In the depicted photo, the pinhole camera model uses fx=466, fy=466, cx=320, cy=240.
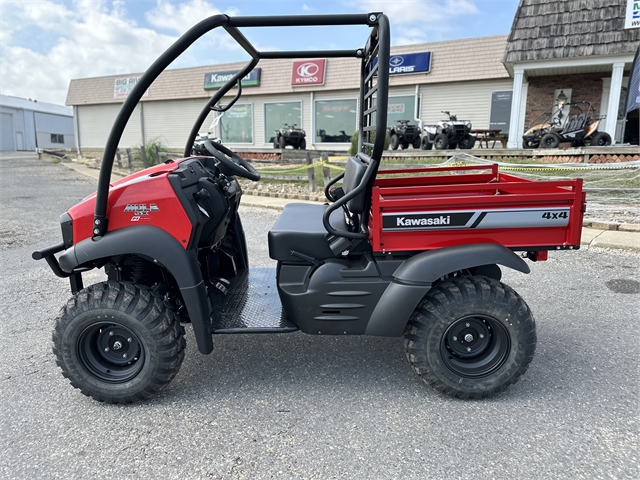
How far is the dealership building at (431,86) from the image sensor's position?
498 inches

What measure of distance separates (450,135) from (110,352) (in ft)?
42.9

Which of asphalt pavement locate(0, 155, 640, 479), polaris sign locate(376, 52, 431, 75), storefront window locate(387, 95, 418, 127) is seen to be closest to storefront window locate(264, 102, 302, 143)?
storefront window locate(387, 95, 418, 127)

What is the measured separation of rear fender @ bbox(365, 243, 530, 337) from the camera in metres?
2.47

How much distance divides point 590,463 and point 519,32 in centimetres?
1370

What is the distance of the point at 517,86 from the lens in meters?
13.4

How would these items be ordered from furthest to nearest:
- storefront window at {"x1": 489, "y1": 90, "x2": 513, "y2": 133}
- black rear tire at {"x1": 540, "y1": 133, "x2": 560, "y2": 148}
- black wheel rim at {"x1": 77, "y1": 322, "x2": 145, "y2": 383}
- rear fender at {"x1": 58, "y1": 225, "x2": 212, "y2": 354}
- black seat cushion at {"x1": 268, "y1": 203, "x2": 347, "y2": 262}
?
storefront window at {"x1": 489, "y1": 90, "x2": 513, "y2": 133}, black rear tire at {"x1": 540, "y1": 133, "x2": 560, "y2": 148}, black seat cushion at {"x1": 268, "y1": 203, "x2": 347, "y2": 262}, black wheel rim at {"x1": 77, "y1": 322, "x2": 145, "y2": 383}, rear fender at {"x1": 58, "y1": 225, "x2": 212, "y2": 354}

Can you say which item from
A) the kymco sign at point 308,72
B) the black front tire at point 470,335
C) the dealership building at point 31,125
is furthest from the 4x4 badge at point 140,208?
the dealership building at point 31,125

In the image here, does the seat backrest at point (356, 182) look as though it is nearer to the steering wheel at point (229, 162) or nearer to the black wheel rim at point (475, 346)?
the steering wheel at point (229, 162)

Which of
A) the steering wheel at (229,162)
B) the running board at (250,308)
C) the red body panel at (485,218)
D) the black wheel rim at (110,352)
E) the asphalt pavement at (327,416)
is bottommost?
the asphalt pavement at (327,416)

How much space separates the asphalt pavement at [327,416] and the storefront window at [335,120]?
17.4m

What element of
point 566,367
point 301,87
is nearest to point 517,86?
point 301,87

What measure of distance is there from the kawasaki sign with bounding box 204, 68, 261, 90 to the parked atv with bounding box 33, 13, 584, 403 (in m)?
20.2

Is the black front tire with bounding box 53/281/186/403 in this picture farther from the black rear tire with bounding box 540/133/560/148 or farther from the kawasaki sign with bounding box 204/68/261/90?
the kawasaki sign with bounding box 204/68/261/90

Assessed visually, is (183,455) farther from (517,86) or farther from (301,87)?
(301,87)
